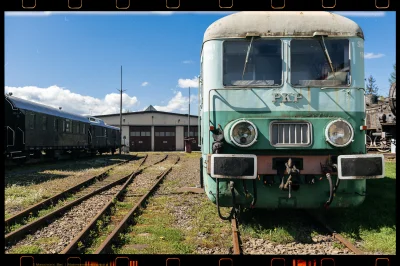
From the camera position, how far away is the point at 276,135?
14.9ft

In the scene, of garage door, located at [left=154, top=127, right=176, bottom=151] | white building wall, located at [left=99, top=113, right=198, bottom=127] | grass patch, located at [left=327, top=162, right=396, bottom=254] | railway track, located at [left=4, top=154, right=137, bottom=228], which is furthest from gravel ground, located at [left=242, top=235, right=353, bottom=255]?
white building wall, located at [left=99, top=113, right=198, bottom=127]

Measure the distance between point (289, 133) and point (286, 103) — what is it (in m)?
0.44

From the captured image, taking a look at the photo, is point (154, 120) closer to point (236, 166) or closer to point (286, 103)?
point (286, 103)

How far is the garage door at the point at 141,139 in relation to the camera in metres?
43.7

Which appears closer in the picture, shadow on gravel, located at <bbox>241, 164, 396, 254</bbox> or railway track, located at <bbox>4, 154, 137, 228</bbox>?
shadow on gravel, located at <bbox>241, 164, 396, 254</bbox>

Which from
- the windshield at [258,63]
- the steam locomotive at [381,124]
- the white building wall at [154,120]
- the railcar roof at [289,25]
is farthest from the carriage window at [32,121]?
the white building wall at [154,120]

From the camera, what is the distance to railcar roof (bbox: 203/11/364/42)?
4.66 m

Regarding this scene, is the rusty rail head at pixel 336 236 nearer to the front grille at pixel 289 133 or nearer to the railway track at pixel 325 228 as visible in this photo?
the railway track at pixel 325 228

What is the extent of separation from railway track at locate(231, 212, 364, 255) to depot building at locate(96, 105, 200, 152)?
3803cm

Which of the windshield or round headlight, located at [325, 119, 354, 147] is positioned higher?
the windshield

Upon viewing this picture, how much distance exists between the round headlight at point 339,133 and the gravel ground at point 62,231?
3.96 metres

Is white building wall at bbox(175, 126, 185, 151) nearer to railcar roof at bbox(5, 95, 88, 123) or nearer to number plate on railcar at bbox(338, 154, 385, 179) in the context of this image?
railcar roof at bbox(5, 95, 88, 123)
